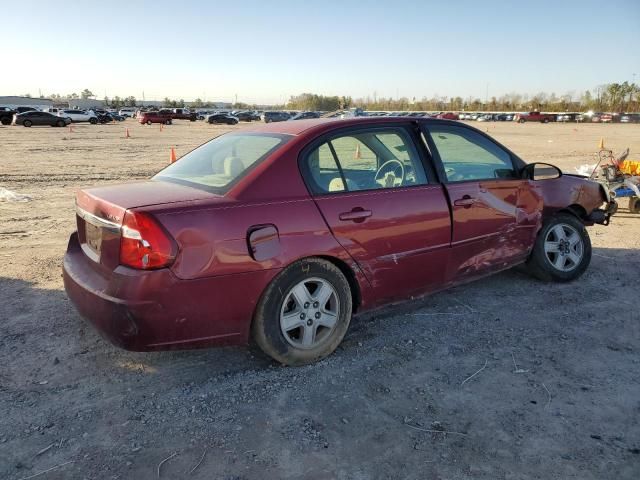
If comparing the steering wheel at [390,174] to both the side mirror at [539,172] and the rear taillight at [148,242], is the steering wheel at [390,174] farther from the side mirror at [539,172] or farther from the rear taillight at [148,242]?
the rear taillight at [148,242]

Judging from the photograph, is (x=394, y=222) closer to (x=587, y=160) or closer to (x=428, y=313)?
(x=428, y=313)

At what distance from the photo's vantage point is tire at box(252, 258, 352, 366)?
327 cm

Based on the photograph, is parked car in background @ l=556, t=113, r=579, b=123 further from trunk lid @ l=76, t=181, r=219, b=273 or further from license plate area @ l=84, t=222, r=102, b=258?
license plate area @ l=84, t=222, r=102, b=258

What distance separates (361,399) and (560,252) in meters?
3.02

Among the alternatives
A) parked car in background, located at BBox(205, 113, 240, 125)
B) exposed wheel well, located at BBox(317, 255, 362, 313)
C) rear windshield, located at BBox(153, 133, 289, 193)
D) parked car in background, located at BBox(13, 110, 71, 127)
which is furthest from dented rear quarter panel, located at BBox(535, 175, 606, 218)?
parked car in background, located at BBox(205, 113, 240, 125)

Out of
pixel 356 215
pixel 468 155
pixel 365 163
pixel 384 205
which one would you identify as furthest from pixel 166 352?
pixel 468 155

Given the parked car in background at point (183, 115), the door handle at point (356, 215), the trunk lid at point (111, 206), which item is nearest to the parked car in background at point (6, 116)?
the parked car in background at point (183, 115)

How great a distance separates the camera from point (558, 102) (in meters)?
127

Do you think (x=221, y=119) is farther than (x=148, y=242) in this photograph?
Yes

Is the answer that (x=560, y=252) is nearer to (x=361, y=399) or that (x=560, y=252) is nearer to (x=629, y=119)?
(x=361, y=399)

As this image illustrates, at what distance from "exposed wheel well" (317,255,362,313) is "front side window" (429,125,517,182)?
3.95ft

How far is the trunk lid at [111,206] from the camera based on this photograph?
119 inches

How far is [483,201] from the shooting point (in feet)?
14.2

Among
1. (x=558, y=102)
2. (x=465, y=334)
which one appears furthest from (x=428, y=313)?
(x=558, y=102)
